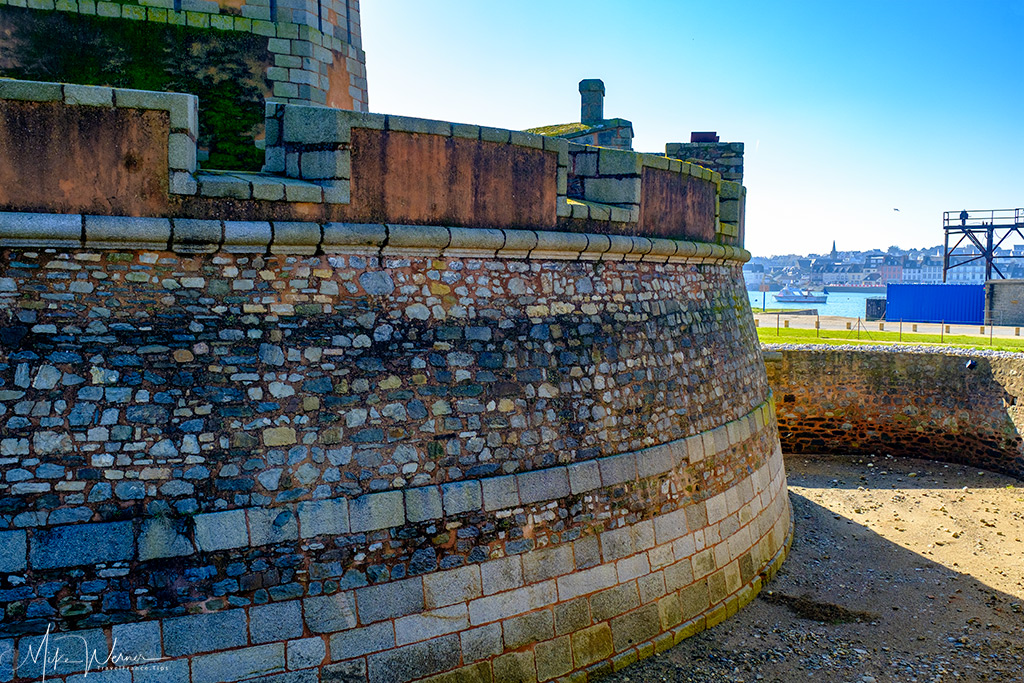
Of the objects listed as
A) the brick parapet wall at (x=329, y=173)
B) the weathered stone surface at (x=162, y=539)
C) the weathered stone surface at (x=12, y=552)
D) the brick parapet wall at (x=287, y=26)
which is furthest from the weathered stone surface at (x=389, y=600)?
the brick parapet wall at (x=287, y=26)

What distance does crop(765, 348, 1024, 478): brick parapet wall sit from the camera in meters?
14.1

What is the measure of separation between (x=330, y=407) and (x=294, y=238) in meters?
1.22

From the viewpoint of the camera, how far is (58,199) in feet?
15.1

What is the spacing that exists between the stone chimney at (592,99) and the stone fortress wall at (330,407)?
23.5ft

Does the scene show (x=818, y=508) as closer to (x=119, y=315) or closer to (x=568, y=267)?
(x=568, y=267)

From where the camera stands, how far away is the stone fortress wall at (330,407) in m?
4.59

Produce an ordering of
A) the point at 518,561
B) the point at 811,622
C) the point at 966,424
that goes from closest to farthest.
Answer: the point at 518,561 < the point at 811,622 < the point at 966,424

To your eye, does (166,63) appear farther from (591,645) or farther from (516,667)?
(591,645)

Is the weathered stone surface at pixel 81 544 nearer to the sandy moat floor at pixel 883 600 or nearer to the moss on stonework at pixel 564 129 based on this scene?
the sandy moat floor at pixel 883 600

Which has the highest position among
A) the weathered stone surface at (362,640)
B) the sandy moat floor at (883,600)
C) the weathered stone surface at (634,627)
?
the weathered stone surface at (362,640)

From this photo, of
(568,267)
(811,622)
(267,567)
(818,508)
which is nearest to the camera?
(267,567)

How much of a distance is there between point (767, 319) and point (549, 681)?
80.5ft

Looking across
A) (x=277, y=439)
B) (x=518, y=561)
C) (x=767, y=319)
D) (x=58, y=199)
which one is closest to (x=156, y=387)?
(x=277, y=439)
